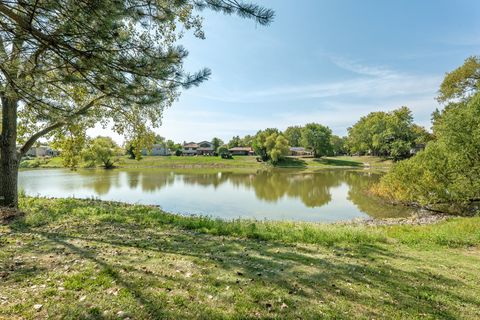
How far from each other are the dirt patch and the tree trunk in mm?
723

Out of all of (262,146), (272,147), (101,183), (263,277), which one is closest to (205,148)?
(262,146)

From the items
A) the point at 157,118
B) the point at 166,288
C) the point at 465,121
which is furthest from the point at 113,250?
the point at 465,121

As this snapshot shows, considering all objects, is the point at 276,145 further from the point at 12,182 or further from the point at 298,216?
the point at 12,182

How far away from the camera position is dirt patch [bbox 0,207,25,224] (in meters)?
8.71

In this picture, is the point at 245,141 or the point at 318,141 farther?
the point at 245,141

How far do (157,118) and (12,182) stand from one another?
614cm

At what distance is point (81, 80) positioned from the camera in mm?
5117

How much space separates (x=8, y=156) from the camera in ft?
33.2

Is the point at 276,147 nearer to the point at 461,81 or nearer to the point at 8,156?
the point at 461,81

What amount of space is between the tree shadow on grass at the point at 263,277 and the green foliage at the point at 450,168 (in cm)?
1159

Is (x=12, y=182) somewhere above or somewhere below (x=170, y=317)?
above

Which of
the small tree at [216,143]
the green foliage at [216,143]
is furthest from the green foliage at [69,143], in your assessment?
the small tree at [216,143]

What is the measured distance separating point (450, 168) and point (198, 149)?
9713 cm

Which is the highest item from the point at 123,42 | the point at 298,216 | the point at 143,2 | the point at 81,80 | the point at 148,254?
the point at 143,2
